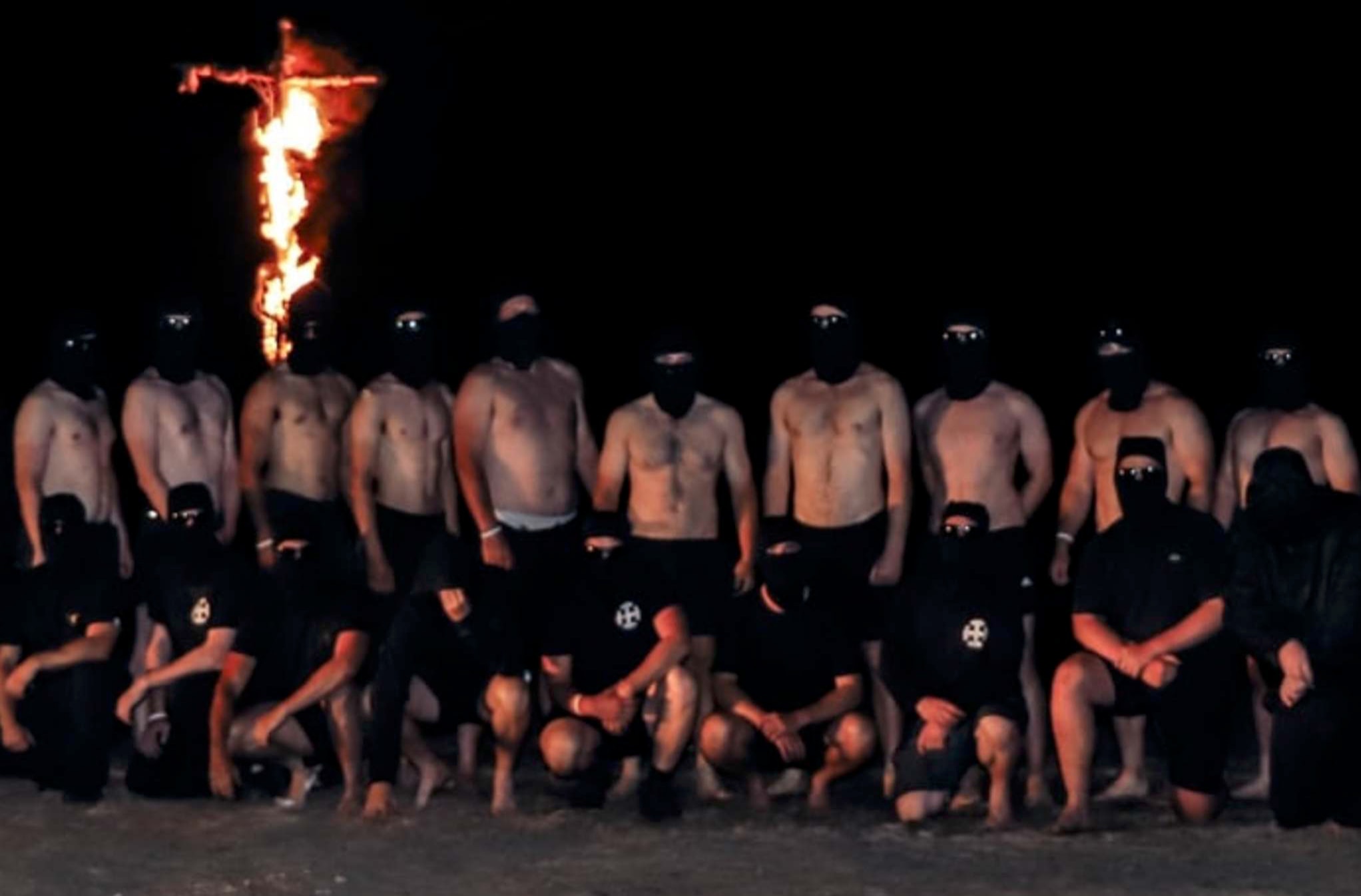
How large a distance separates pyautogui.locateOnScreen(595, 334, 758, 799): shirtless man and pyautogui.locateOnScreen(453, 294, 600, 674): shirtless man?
28 centimetres

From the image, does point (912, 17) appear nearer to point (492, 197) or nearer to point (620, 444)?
point (492, 197)

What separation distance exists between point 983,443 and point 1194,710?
171cm

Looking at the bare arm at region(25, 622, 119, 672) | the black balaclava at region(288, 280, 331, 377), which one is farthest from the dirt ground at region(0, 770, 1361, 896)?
the black balaclava at region(288, 280, 331, 377)

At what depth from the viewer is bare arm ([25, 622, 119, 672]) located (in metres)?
16.5

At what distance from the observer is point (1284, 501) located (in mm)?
15555

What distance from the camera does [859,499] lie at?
55.2 feet

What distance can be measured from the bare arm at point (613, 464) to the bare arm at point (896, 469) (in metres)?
1.22

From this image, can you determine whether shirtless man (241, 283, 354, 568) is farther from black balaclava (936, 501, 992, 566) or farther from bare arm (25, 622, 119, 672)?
black balaclava (936, 501, 992, 566)

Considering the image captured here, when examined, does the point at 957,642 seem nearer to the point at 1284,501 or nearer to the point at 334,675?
the point at 1284,501

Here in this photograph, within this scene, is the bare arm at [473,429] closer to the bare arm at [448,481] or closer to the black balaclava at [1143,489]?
the bare arm at [448,481]

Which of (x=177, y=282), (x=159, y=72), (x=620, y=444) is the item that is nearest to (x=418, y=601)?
(x=620, y=444)

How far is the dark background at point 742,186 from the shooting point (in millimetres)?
23125

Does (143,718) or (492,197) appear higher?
(492,197)

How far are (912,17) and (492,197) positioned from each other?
3.22m
